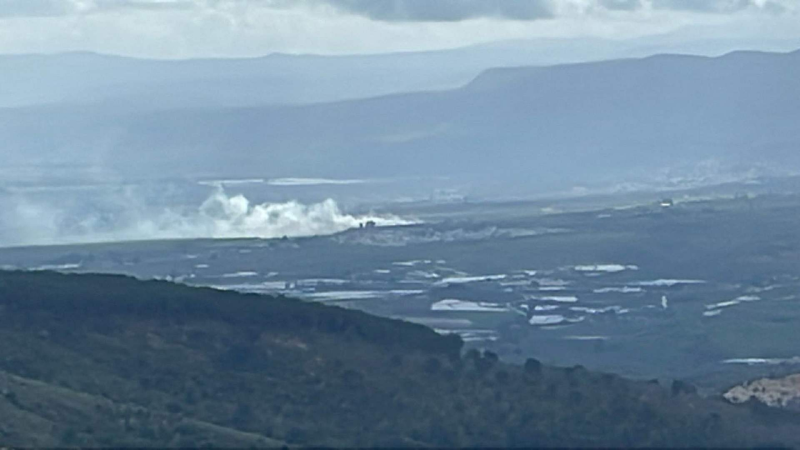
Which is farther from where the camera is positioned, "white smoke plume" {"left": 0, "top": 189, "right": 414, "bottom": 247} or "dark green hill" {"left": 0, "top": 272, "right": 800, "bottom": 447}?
"white smoke plume" {"left": 0, "top": 189, "right": 414, "bottom": 247}

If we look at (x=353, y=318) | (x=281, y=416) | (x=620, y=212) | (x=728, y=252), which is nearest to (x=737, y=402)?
(x=353, y=318)

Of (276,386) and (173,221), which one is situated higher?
(173,221)

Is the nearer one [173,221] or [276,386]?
[276,386]

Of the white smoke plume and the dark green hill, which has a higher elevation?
the white smoke plume
